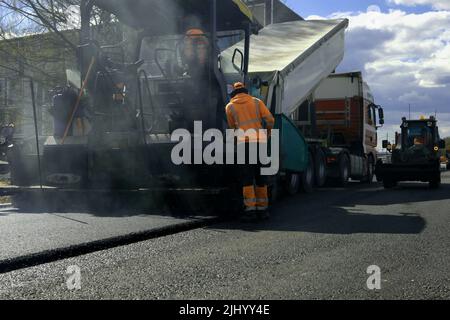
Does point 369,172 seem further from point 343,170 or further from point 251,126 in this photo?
point 251,126

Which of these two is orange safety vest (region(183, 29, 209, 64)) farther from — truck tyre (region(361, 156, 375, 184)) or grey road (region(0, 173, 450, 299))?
truck tyre (region(361, 156, 375, 184))

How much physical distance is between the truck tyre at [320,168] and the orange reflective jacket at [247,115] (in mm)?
5607

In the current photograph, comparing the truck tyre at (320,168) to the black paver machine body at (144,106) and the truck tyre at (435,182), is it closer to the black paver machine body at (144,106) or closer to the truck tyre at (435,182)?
the truck tyre at (435,182)

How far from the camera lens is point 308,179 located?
11609mm

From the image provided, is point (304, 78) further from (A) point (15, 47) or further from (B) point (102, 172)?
(A) point (15, 47)

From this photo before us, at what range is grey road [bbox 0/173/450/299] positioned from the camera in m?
3.46

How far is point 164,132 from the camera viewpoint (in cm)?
789

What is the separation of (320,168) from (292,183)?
7.13ft

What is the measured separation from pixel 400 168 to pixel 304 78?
3.98m

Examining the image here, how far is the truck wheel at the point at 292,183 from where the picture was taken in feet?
34.2

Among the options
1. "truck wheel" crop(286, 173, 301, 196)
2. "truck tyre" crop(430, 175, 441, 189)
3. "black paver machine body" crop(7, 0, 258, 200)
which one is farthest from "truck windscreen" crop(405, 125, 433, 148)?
"black paver machine body" crop(7, 0, 258, 200)

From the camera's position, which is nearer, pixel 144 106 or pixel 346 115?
pixel 144 106

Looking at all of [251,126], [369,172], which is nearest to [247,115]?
[251,126]

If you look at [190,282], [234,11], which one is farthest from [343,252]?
[234,11]
